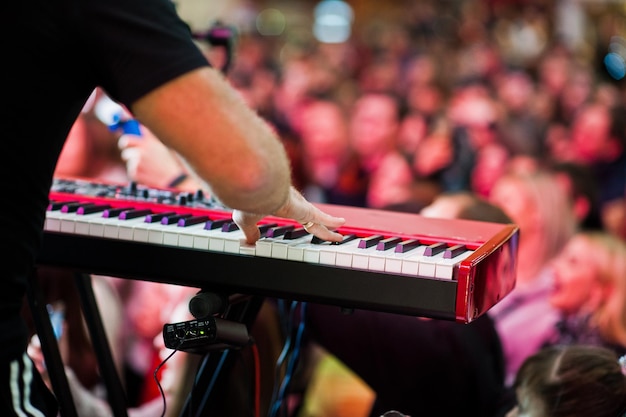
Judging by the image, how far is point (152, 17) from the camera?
1.45 meters

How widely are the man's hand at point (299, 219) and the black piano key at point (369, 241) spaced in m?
0.05

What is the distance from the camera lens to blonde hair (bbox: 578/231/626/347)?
142 inches

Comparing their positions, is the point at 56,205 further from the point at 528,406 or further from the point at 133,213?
the point at 528,406

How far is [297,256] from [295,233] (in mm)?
124

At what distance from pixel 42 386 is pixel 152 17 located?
834 millimetres

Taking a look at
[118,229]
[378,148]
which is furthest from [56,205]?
[378,148]

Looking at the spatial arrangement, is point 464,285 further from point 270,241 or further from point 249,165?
point 249,165

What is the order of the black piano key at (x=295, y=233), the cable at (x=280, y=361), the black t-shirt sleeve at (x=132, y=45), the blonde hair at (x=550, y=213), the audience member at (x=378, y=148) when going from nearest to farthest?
1. the black t-shirt sleeve at (x=132, y=45)
2. the black piano key at (x=295, y=233)
3. the cable at (x=280, y=361)
4. the blonde hair at (x=550, y=213)
5. the audience member at (x=378, y=148)

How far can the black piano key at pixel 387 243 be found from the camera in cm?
193

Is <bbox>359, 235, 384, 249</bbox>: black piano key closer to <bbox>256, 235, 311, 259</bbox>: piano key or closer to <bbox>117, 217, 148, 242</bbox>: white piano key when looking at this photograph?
<bbox>256, 235, 311, 259</bbox>: piano key

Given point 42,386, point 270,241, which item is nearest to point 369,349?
point 270,241

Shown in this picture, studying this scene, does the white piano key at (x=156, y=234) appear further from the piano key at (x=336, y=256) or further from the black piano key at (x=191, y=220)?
the piano key at (x=336, y=256)

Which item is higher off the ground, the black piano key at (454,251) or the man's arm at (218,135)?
the man's arm at (218,135)

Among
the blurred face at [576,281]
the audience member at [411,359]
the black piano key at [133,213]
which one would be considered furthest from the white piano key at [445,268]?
the blurred face at [576,281]
